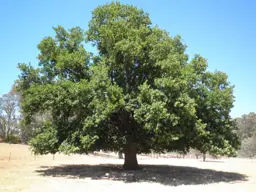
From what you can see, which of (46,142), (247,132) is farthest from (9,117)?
(247,132)

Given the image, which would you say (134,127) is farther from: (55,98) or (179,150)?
(55,98)

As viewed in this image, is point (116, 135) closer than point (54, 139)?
No

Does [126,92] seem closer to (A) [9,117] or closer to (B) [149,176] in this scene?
(B) [149,176]

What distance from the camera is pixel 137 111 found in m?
18.5

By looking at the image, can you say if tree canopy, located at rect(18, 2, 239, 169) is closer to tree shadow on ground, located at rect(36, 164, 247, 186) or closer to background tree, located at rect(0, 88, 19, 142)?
tree shadow on ground, located at rect(36, 164, 247, 186)

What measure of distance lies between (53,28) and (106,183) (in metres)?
14.7

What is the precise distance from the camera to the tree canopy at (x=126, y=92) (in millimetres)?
18594

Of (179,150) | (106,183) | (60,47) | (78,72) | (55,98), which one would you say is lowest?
(106,183)

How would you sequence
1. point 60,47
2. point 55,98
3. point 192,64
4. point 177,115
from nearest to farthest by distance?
point 177,115, point 55,98, point 192,64, point 60,47

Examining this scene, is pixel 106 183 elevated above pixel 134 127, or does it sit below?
below

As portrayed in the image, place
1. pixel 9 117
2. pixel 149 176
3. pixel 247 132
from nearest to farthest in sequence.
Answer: pixel 149 176
pixel 9 117
pixel 247 132

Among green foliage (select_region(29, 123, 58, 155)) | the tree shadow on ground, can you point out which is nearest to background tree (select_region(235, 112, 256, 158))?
the tree shadow on ground

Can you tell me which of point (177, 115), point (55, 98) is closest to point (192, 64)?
point (177, 115)

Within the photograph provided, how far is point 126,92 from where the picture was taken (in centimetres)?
2050
